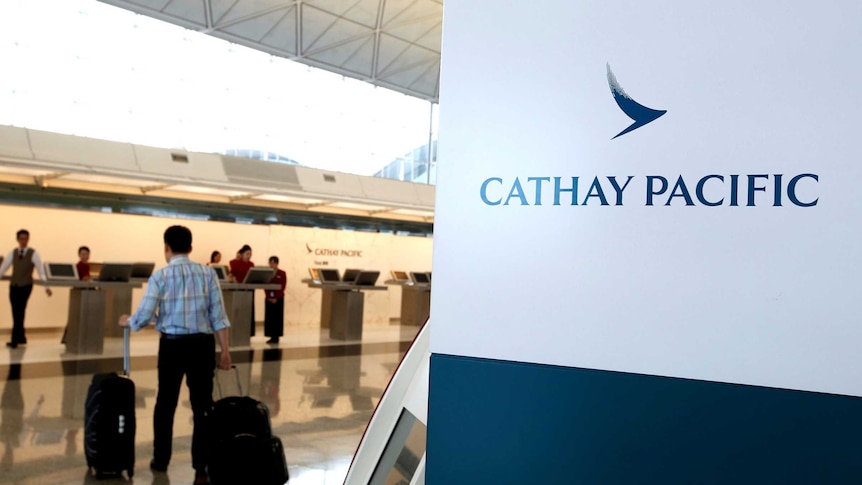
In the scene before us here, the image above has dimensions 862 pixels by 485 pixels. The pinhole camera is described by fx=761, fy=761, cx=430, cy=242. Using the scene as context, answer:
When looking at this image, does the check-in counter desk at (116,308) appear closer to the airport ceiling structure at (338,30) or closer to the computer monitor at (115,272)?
the computer monitor at (115,272)

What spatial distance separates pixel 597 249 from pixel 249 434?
402cm

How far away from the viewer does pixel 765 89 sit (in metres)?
1.28

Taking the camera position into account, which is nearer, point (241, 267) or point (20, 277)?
point (20, 277)

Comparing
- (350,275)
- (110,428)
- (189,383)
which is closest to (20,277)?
(350,275)

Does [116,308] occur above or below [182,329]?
below

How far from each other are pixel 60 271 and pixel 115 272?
0.88 meters

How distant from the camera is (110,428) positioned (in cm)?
544

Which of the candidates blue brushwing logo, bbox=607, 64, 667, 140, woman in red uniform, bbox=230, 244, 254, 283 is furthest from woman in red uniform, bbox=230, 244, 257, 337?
blue brushwing logo, bbox=607, 64, 667, 140

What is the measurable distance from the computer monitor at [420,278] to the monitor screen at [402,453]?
670 inches

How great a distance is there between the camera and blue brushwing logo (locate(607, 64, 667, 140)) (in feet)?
4.51

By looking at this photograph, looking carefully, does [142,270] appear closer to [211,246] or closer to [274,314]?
[274,314]

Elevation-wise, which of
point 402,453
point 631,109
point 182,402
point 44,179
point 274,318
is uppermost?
point 44,179

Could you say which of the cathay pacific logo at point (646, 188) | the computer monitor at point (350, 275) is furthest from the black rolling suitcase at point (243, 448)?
the computer monitor at point (350, 275)

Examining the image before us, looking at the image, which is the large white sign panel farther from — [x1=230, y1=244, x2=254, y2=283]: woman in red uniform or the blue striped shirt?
[x1=230, y1=244, x2=254, y2=283]: woman in red uniform
